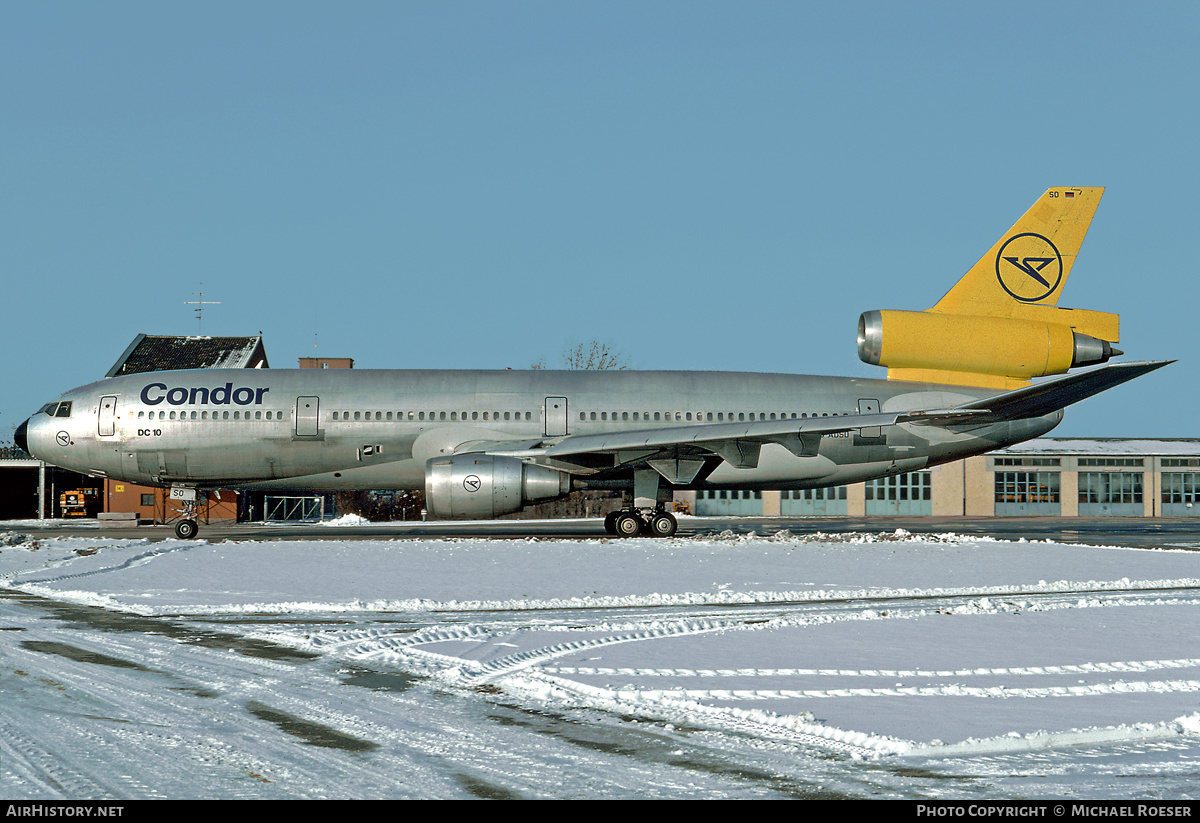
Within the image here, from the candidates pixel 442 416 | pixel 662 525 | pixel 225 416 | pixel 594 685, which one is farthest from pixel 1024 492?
pixel 594 685

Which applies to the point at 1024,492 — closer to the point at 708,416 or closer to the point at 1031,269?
the point at 1031,269

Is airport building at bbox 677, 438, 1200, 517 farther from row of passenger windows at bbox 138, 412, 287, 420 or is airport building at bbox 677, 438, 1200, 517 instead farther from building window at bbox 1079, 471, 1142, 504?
row of passenger windows at bbox 138, 412, 287, 420

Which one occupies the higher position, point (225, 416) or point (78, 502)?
point (225, 416)

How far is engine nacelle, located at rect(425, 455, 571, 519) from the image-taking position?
20.8 metres

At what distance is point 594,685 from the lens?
7.43 meters

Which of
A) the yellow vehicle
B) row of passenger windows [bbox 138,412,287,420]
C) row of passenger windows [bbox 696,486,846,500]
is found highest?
row of passenger windows [bbox 138,412,287,420]

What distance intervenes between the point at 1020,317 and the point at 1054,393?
4.29m

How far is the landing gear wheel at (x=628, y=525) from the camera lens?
2322 cm

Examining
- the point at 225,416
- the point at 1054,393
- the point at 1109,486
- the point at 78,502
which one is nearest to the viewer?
the point at 1054,393

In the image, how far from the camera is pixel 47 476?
50.7 meters

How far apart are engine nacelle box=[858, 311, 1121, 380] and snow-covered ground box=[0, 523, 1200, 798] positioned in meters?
9.30

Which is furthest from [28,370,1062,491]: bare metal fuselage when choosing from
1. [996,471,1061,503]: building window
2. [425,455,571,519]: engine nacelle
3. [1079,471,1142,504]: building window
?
[1079,471,1142,504]: building window
